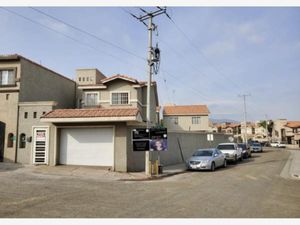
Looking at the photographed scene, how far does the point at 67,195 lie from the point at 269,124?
344 ft

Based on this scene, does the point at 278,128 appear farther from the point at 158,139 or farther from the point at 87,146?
the point at 87,146

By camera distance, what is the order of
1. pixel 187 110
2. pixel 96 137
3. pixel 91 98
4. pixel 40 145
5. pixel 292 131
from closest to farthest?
pixel 96 137, pixel 40 145, pixel 91 98, pixel 187 110, pixel 292 131

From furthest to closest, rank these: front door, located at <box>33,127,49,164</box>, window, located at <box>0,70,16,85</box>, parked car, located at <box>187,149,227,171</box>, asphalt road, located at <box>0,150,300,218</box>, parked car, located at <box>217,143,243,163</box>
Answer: parked car, located at <box>217,143,243,163</box> → window, located at <box>0,70,16,85</box> → parked car, located at <box>187,149,227,171</box> → front door, located at <box>33,127,49,164</box> → asphalt road, located at <box>0,150,300,218</box>

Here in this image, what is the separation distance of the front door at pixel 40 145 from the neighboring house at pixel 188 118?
37.0 m

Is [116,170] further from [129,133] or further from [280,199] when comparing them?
[280,199]

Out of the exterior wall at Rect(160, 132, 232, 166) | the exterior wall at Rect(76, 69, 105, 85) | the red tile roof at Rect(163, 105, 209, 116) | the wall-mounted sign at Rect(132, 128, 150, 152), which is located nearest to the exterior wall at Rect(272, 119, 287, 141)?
the red tile roof at Rect(163, 105, 209, 116)

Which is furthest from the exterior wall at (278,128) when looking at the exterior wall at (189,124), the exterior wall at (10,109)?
the exterior wall at (10,109)

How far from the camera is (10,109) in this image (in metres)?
19.2

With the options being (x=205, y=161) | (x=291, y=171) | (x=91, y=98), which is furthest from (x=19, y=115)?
(x=291, y=171)

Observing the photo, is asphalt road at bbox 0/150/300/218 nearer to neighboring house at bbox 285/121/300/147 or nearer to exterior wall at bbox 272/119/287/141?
neighboring house at bbox 285/121/300/147

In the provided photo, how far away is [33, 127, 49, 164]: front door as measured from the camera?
1829cm

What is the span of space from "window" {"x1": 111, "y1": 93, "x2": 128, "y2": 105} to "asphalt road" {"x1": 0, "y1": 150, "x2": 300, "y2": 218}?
13.2m

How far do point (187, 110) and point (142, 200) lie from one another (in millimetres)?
47649

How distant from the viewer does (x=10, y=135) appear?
1908cm
